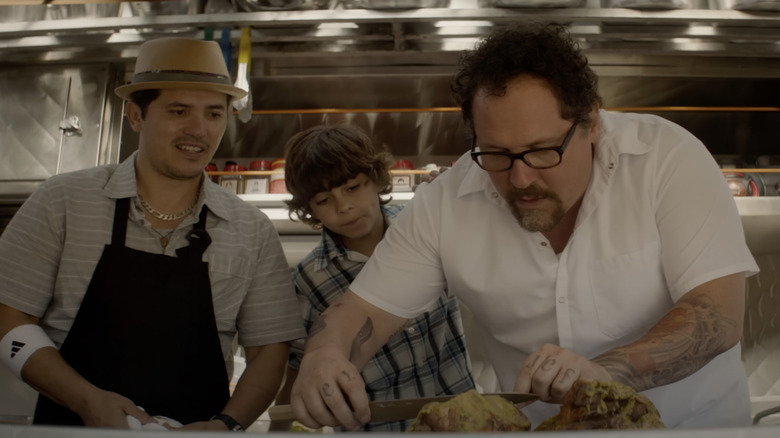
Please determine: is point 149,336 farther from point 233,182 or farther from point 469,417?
point 233,182

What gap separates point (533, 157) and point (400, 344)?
2.65 ft

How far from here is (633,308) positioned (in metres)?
1.27

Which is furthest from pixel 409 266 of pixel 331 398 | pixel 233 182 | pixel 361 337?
pixel 233 182

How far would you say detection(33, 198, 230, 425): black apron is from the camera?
144 cm

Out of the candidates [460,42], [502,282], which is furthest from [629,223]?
[460,42]

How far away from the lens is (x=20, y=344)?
1362 mm

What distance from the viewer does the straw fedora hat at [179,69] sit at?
1.63 meters

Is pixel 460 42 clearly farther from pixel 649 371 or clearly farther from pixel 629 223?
pixel 649 371

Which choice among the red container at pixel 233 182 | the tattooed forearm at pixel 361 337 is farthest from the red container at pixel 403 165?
the tattooed forearm at pixel 361 337

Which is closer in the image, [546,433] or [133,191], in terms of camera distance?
[546,433]

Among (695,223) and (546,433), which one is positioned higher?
(546,433)

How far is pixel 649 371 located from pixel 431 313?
3.05 ft

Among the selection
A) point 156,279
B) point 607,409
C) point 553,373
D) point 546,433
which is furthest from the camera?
point 156,279

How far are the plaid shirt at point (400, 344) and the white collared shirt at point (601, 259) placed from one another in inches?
15.6
